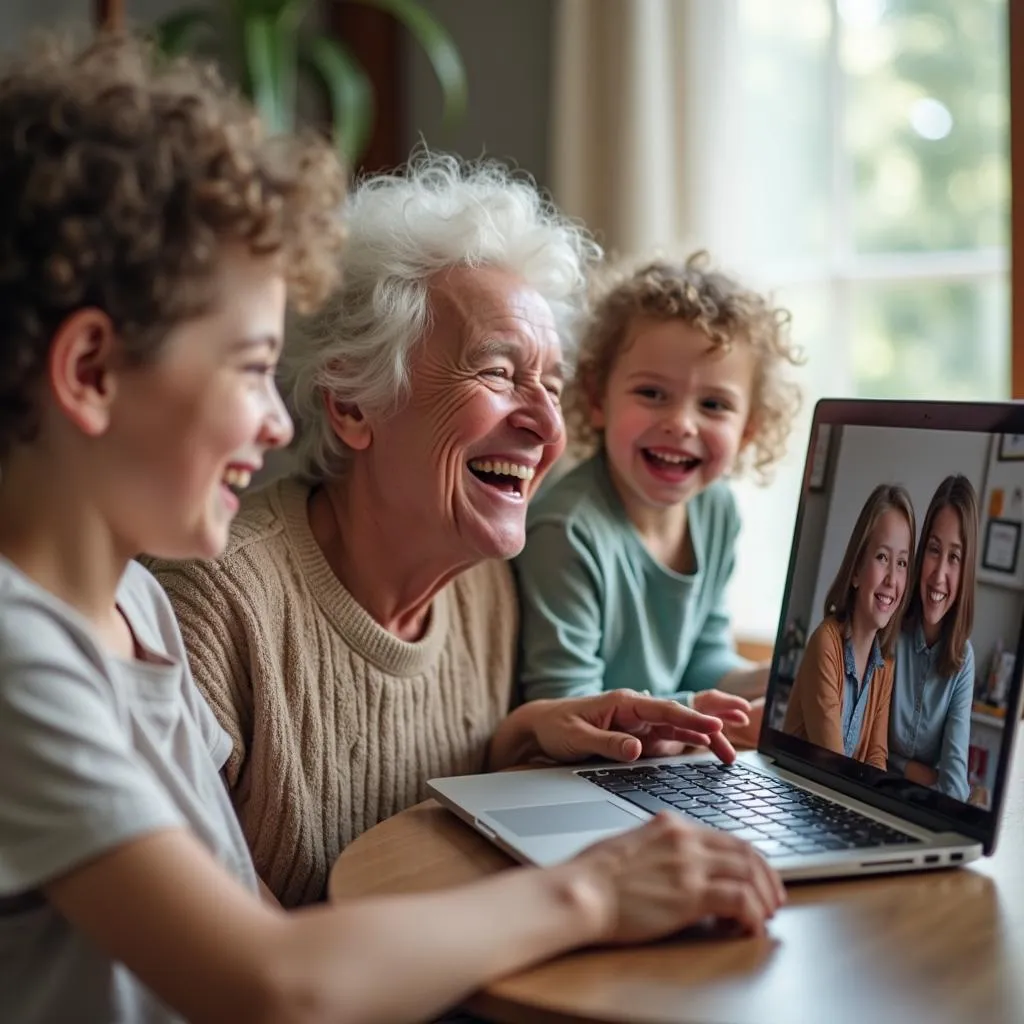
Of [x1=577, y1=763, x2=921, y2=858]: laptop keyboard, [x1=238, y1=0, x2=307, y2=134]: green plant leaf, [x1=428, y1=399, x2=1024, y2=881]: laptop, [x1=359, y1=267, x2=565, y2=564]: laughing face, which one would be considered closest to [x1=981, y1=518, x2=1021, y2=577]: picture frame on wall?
[x1=428, y1=399, x2=1024, y2=881]: laptop

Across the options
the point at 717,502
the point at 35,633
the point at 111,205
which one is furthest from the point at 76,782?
the point at 717,502

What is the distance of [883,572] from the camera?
4.05 ft

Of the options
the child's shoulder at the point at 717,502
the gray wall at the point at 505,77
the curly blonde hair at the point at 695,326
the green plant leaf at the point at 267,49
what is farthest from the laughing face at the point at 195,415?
the gray wall at the point at 505,77

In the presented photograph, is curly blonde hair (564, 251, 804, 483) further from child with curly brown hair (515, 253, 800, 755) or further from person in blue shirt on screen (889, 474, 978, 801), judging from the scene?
person in blue shirt on screen (889, 474, 978, 801)

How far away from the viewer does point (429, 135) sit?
11.2ft

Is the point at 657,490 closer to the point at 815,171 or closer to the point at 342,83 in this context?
the point at 815,171

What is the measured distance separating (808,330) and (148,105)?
6.84 ft

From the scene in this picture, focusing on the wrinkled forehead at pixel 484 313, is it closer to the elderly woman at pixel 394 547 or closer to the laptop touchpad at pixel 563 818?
the elderly woman at pixel 394 547

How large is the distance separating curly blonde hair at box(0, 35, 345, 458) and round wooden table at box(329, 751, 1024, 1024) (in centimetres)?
47

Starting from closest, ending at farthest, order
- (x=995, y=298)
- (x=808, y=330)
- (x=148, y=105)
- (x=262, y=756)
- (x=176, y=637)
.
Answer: (x=148, y=105), (x=176, y=637), (x=262, y=756), (x=995, y=298), (x=808, y=330)

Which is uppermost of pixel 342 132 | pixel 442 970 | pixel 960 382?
pixel 342 132

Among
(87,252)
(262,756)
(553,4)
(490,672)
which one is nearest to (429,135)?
(553,4)

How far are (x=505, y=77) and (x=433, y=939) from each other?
272 centimetres

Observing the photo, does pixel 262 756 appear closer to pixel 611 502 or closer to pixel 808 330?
pixel 611 502
